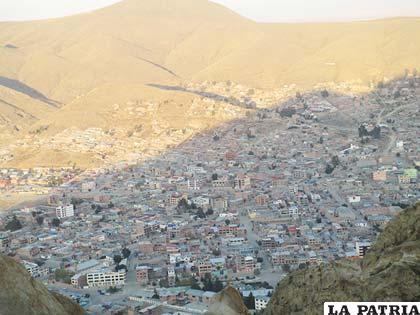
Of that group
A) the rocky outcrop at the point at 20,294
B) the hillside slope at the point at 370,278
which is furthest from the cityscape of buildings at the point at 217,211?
the rocky outcrop at the point at 20,294

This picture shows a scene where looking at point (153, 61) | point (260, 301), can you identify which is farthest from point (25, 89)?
point (260, 301)

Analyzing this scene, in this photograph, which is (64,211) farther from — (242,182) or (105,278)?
(105,278)

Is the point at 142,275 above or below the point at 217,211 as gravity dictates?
below

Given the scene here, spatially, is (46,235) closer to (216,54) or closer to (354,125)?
(354,125)

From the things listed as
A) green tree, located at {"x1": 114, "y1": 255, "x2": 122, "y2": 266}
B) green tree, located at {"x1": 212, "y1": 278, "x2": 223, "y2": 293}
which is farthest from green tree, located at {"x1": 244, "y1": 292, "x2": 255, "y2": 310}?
green tree, located at {"x1": 114, "y1": 255, "x2": 122, "y2": 266}

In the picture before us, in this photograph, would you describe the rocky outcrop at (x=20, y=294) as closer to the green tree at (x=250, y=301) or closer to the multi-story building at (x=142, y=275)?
the green tree at (x=250, y=301)
